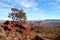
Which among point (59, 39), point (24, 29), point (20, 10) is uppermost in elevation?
point (20, 10)

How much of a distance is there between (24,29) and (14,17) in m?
30.2

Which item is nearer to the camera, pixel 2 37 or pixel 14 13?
pixel 2 37

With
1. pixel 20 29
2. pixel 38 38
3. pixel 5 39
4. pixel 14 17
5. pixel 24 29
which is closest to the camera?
pixel 5 39

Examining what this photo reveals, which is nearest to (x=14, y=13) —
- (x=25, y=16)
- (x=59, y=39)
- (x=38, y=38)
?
(x=25, y=16)

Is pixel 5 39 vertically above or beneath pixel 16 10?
beneath

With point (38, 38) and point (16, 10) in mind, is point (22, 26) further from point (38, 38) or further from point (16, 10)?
point (16, 10)

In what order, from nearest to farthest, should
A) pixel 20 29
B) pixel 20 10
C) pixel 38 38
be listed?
pixel 38 38 < pixel 20 29 < pixel 20 10

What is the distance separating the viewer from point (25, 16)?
69875 millimetres

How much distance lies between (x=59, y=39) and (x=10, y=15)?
3192 centimetres

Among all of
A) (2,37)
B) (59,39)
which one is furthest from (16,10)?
Result: (2,37)

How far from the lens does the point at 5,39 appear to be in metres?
18.2

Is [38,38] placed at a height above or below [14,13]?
below

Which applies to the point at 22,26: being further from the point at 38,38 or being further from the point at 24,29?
the point at 38,38

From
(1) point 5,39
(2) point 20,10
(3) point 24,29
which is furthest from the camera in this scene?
(2) point 20,10
